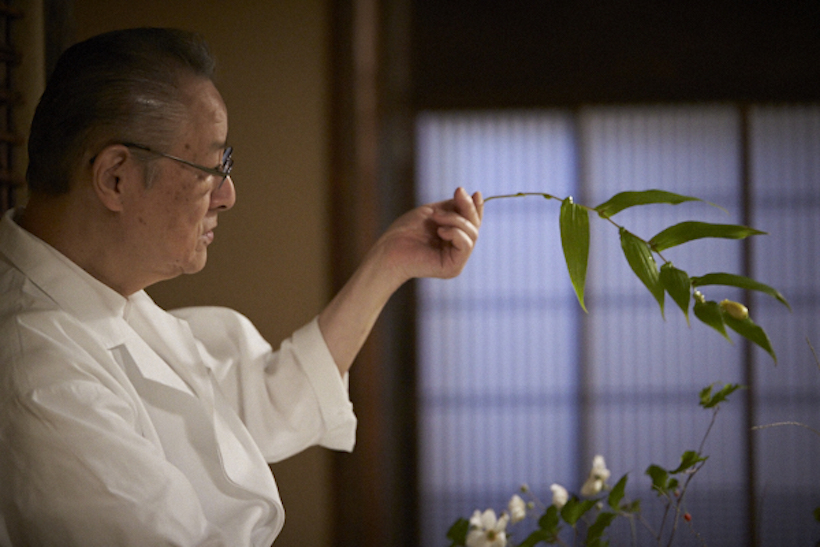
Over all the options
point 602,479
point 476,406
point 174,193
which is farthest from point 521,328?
point 174,193

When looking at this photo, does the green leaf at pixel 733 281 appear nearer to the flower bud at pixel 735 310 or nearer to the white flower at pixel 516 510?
the flower bud at pixel 735 310

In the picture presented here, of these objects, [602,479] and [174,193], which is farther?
[602,479]

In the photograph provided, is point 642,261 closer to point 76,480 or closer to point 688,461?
point 688,461

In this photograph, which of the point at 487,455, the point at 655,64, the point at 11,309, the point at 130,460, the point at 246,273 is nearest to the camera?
the point at 130,460

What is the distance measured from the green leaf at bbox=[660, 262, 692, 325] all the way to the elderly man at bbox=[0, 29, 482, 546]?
422mm

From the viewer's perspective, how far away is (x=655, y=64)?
11.7ft

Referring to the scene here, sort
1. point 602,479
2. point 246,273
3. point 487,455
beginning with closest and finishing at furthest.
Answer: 1. point 602,479
2. point 246,273
3. point 487,455

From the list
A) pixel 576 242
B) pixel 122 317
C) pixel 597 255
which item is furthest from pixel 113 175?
pixel 597 255

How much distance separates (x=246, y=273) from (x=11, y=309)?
65.4 inches

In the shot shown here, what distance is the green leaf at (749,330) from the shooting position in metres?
0.81

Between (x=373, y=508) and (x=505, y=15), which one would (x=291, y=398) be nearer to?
(x=373, y=508)

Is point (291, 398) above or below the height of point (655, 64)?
below

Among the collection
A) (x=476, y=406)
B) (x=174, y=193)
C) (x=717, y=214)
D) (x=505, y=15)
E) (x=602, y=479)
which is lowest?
(x=476, y=406)

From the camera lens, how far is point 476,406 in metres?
3.91
